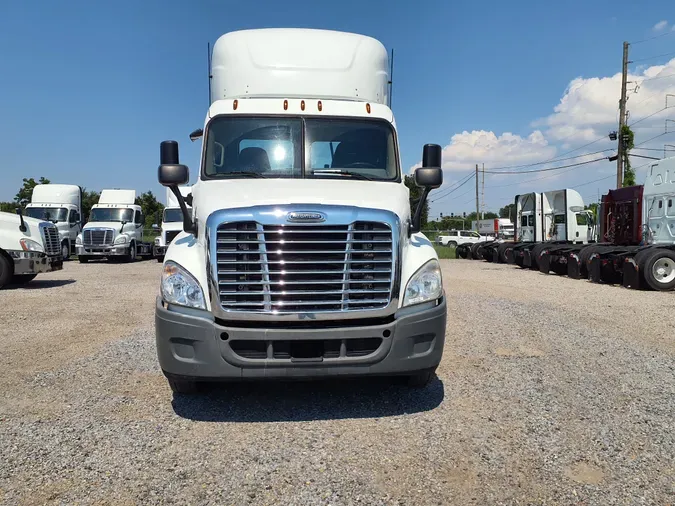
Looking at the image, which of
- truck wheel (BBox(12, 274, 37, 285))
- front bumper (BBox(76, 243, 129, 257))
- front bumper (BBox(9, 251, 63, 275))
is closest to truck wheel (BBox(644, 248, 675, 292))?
front bumper (BBox(9, 251, 63, 275))

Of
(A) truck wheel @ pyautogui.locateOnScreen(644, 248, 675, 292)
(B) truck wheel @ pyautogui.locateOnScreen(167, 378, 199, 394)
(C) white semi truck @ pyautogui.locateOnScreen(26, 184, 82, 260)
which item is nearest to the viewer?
(B) truck wheel @ pyautogui.locateOnScreen(167, 378, 199, 394)

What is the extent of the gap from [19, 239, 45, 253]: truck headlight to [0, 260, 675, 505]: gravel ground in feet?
21.2

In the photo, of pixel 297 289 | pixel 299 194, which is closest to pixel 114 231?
pixel 299 194

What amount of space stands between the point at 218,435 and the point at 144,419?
0.74 m

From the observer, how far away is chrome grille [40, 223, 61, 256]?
43.6 ft

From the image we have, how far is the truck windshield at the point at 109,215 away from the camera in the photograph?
80.9 feet

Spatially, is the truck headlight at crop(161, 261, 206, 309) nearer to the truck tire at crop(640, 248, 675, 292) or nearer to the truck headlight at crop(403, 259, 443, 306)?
the truck headlight at crop(403, 259, 443, 306)

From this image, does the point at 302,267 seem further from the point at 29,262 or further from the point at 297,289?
the point at 29,262

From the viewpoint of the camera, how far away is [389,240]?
4203 millimetres

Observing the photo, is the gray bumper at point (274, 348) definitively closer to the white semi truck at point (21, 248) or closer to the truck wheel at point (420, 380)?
the truck wheel at point (420, 380)

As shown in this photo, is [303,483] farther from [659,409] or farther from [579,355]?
[579,355]

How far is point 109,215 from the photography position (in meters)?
24.7

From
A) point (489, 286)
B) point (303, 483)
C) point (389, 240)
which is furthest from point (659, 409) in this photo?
point (489, 286)

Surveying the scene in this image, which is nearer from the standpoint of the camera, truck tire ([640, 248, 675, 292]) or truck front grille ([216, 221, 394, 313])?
truck front grille ([216, 221, 394, 313])
